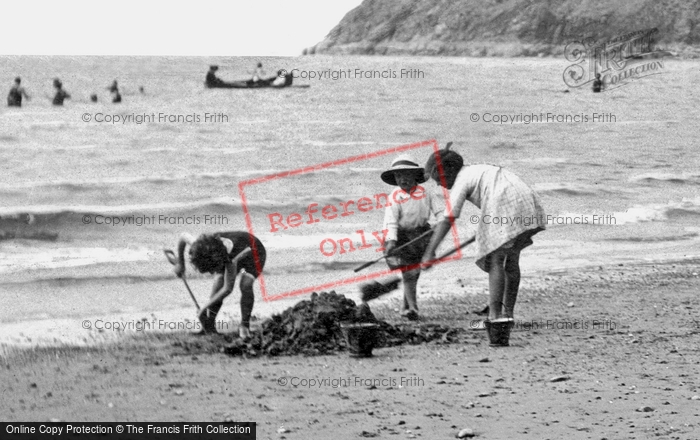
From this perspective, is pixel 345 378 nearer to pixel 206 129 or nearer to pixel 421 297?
pixel 421 297

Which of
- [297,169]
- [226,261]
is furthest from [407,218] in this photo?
[297,169]

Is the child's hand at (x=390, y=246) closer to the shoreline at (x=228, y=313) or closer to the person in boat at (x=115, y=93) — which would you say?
the shoreline at (x=228, y=313)

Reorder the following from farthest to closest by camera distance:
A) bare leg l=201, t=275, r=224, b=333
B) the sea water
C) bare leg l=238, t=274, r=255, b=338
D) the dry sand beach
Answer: the sea water < bare leg l=201, t=275, r=224, b=333 < bare leg l=238, t=274, r=255, b=338 < the dry sand beach

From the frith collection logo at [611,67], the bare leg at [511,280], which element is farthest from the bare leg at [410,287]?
the frith collection logo at [611,67]

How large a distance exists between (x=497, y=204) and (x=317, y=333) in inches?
61.4

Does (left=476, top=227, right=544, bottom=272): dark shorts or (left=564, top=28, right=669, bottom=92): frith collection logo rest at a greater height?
(left=564, top=28, right=669, bottom=92): frith collection logo

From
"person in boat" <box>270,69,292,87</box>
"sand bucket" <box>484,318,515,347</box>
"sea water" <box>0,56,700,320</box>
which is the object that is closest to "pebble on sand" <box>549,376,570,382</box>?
"sand bucket" <box>484,318,515,347</box>

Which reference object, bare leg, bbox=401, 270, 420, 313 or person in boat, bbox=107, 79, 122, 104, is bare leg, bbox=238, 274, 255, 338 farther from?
person in boat, bbox=107, 79, 122, 104

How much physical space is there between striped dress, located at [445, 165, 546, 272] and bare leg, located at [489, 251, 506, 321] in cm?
13

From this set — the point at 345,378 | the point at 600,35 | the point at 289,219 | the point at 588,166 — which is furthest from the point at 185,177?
the point at 600,35

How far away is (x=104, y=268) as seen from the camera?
12.9m

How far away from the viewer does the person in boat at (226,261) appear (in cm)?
742

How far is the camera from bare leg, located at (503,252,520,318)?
751cm

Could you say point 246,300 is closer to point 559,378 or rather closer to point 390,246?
point 390,246
